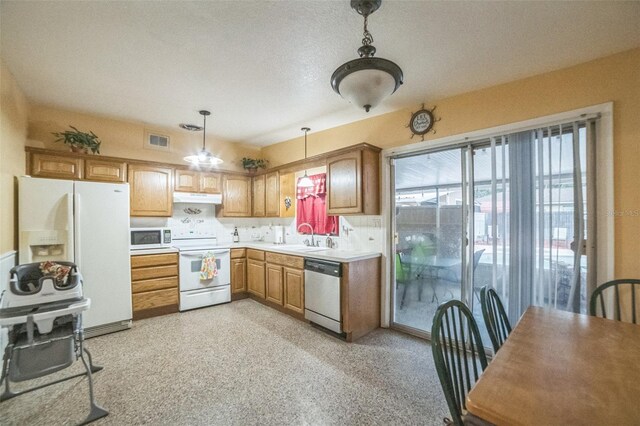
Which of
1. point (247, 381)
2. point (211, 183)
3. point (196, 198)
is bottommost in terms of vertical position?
point (247, 381)

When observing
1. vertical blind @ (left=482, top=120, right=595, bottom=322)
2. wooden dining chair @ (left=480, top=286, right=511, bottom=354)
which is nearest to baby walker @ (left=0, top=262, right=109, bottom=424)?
wooden dining chair @ (left=480, top=286, right=511, bottom=354)

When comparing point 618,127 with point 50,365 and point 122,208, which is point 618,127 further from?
point 122,208

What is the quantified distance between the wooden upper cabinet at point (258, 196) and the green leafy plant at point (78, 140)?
2219mm

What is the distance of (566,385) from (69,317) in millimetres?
3120

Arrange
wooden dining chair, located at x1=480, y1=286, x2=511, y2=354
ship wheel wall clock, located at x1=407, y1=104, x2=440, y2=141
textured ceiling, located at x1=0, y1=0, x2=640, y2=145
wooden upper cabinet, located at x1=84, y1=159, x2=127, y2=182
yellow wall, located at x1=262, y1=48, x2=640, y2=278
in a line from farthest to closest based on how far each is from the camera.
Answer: wooden upper cabinet, located at x1=84, y1=159, x2=127, y2=182 < ship wheel wall clock, located at x1=407, y1=104, x2=440, y2=141 < yellow wall, located at x1=262, y1=48, x2=640, y2=278 < textured ceiling, located at x1=0, y1=0, x2=640, y2=145 < wooden dining chair, located at x1=480, y1=286, x2=511, y2=354

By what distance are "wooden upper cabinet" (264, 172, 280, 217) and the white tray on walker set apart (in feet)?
9.02

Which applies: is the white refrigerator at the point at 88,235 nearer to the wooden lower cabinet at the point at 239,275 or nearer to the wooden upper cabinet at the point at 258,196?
the wooden lower cabinet at the point at 239,275

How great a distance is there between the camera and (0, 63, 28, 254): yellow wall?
229 cm

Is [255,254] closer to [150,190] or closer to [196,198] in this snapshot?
[196,198]

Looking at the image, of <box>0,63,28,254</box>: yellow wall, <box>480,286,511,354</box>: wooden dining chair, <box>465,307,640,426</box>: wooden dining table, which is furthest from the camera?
<box>0,63,28,254</box>: yellow wall

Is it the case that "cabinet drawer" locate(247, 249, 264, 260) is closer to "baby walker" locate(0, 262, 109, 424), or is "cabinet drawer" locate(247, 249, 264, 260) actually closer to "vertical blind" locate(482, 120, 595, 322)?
"baby walker" locate(0, 262, 109, 424)

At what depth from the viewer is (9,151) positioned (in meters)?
2.46

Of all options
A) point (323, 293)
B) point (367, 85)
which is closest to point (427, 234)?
point (323, 293)

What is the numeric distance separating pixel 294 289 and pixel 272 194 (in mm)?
1731
